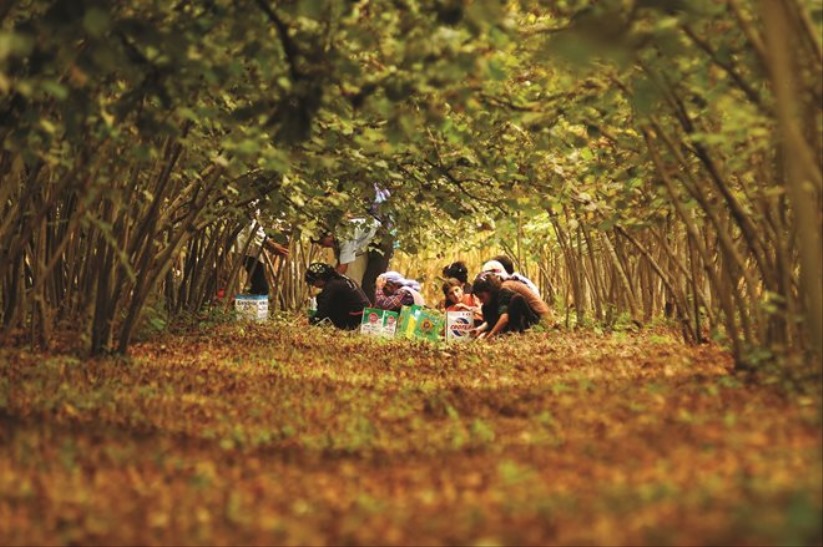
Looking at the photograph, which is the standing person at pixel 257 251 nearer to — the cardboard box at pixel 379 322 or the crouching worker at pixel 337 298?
the crouching worker at pixel 337 298

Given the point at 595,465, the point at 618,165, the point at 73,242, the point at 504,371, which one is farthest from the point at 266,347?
the point at 595,465

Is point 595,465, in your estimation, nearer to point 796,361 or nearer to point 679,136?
point 796,361

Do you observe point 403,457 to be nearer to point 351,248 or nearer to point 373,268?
point 351,248

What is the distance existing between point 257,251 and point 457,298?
→ 3.29m

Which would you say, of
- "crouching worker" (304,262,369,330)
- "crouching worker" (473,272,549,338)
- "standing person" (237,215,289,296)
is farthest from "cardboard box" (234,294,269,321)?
"crouching worker" (473,272,549,338)

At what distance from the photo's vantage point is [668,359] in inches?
358

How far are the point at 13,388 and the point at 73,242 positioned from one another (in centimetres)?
356

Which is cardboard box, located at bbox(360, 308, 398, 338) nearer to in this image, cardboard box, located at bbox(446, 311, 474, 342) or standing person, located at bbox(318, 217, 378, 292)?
cardboard box, located at bbox(446, 311, 474, 342)

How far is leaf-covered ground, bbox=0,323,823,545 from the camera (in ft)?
10.8

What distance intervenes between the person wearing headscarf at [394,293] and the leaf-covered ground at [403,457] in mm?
7688

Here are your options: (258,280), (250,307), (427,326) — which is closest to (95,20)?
(427,326)

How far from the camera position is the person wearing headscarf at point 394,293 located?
16781mm

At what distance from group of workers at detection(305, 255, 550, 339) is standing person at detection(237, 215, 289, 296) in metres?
1.02

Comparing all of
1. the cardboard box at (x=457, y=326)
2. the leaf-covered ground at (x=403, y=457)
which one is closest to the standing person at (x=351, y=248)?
the cardboard box at (x=457, y=326)
